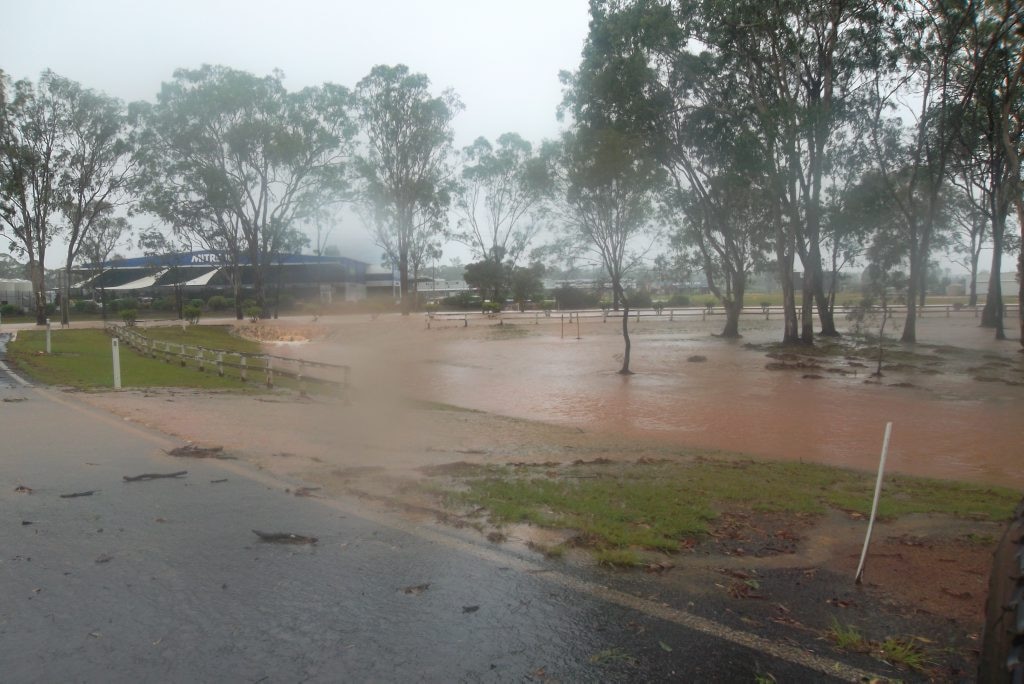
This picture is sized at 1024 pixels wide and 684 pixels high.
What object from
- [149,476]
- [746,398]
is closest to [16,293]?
[746,398]

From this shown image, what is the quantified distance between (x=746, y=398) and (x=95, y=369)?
1823 centimetres

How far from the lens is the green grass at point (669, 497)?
20.6 ft

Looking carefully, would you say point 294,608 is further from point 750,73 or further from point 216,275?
point 216,275

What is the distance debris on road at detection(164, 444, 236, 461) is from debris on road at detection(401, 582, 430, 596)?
5075 mm

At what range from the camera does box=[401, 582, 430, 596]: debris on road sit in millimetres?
4738

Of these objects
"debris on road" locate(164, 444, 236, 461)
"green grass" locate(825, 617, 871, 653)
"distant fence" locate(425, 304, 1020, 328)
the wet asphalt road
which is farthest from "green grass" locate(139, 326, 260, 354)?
"green grass" locate(825, 617, 871, 653)

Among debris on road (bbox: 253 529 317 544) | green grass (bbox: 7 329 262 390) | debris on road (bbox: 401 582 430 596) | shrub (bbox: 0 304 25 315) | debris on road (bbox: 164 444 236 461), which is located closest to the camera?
debris on road (bbox: 401 582 430 596)

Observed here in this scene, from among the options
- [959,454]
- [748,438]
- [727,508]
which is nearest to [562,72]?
[748,438]

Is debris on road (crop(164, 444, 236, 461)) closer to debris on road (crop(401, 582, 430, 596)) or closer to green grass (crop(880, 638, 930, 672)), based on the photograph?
debris on road (crop(401, 582, 430, 596))

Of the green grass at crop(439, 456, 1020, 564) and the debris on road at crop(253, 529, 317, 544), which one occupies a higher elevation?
the debris on road at crop(253, 529, 317, 544)

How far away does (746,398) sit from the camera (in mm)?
21797

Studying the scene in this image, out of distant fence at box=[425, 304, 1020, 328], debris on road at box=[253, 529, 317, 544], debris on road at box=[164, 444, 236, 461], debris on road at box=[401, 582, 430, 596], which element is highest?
debris on road at box=[401, 582, 430, 596]

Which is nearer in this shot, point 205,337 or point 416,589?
point 416,589

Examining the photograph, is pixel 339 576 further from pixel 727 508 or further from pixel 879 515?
pixel 879 515
